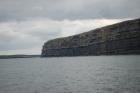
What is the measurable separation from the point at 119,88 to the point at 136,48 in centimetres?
11623

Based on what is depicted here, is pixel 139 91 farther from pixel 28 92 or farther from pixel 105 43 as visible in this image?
pixel 105 43

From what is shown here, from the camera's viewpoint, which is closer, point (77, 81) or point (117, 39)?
point (77, 81)

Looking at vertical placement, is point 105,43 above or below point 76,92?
above

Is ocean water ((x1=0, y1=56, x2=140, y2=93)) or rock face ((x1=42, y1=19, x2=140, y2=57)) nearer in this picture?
ocean water ((x1=0, y1=56, x2=140, y2=93))

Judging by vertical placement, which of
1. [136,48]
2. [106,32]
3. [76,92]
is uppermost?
[106,32]

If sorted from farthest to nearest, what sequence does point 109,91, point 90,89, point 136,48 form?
point 136,48
point 90,89
point 109,91

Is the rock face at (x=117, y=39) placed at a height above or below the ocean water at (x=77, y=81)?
above

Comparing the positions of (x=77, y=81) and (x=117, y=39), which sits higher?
(x=117, y=39)

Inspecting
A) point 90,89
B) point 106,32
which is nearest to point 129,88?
point 90,89

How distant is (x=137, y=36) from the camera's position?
152875 millimetres

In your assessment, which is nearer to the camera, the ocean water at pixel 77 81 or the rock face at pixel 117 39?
the ocean water at pixel 77 81

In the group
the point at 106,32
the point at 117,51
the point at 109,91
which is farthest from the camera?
the point at 106,32

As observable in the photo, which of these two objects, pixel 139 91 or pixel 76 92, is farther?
pixel 76 92

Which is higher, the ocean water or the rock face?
the rock face
